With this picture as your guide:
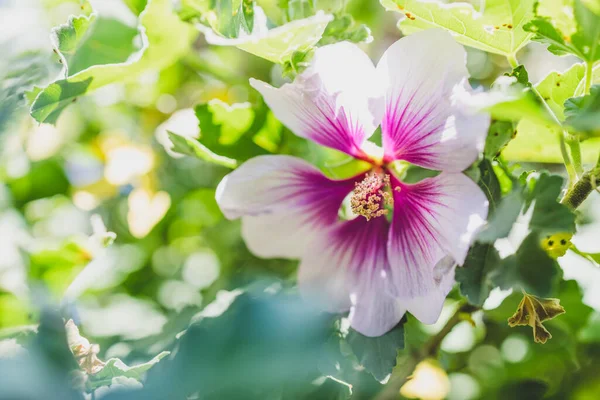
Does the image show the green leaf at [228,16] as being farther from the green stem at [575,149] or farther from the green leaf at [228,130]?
the green stem at [575,149]

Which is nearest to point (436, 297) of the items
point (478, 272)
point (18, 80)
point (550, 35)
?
point (478, 272)

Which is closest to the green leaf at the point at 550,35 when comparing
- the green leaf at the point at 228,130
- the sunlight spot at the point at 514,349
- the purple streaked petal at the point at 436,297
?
the purple streaked petal at the point at 436,297

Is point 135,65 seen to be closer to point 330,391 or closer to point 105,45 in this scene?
point 105,45

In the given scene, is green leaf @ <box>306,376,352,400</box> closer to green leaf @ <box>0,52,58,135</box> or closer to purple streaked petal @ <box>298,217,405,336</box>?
purple streaked petal @ <box>298,217,405,336</box>

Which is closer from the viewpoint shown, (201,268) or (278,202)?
(278,202)

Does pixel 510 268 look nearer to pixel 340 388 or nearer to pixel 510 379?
pixel 340 388

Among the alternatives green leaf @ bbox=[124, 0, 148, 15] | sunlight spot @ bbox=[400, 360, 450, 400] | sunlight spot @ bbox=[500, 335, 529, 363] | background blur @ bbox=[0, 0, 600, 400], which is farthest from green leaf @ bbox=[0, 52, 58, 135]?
sunlight spot @ bbox=[500, 335, 529, 363]
